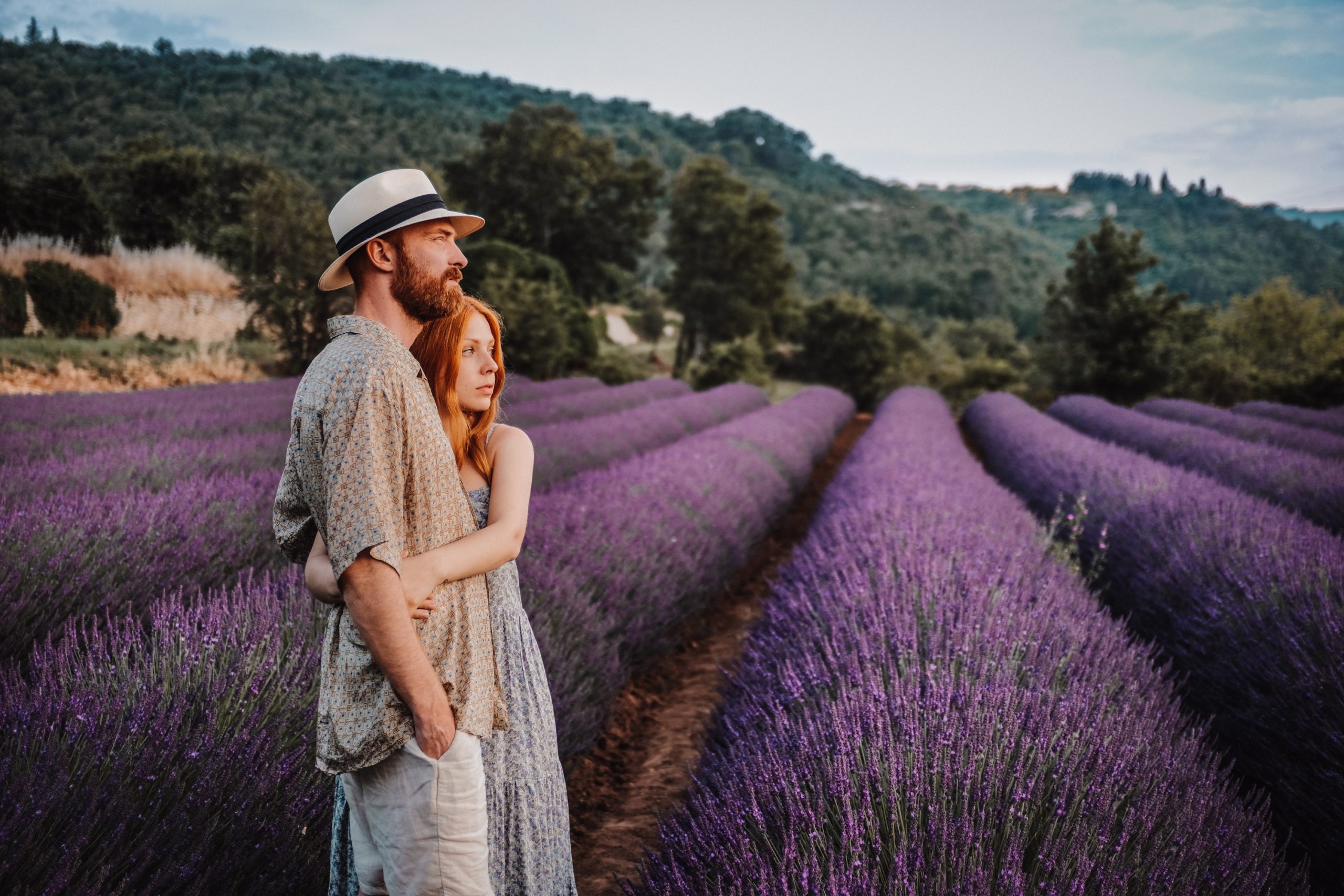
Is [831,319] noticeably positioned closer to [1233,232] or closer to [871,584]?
[871,584]

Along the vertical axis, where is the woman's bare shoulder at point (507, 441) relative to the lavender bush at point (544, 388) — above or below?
above

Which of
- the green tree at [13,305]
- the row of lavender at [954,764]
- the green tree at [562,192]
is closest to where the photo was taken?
the row of lavender at [954,764]

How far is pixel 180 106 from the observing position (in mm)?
39188

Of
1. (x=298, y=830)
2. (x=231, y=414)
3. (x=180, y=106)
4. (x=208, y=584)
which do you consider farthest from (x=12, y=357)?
(x=180, y=106)

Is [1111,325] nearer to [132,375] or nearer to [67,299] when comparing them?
[132,375]

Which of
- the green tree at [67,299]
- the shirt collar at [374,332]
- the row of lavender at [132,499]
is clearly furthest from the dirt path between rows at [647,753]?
the green tree at [67,299]

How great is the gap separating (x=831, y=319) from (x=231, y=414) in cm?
2577

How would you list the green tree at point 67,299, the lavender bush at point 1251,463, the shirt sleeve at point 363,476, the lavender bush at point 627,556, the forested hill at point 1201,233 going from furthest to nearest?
the forested hill at point 1201,233
the green tree at point 67,299
the lavender bush at point 1251,463
the lavender bush at point 627,556
the shirt sleeve at point 363,476

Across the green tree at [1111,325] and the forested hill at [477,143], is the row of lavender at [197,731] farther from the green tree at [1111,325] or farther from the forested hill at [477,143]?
the green tree at [1111,325]

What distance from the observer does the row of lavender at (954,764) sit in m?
1.09

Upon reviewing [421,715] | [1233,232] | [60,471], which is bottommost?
[60,471]

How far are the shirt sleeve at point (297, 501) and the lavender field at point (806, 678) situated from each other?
0.47m

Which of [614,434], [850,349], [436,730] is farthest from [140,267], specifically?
[850,349]

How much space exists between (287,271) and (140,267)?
322 cm
